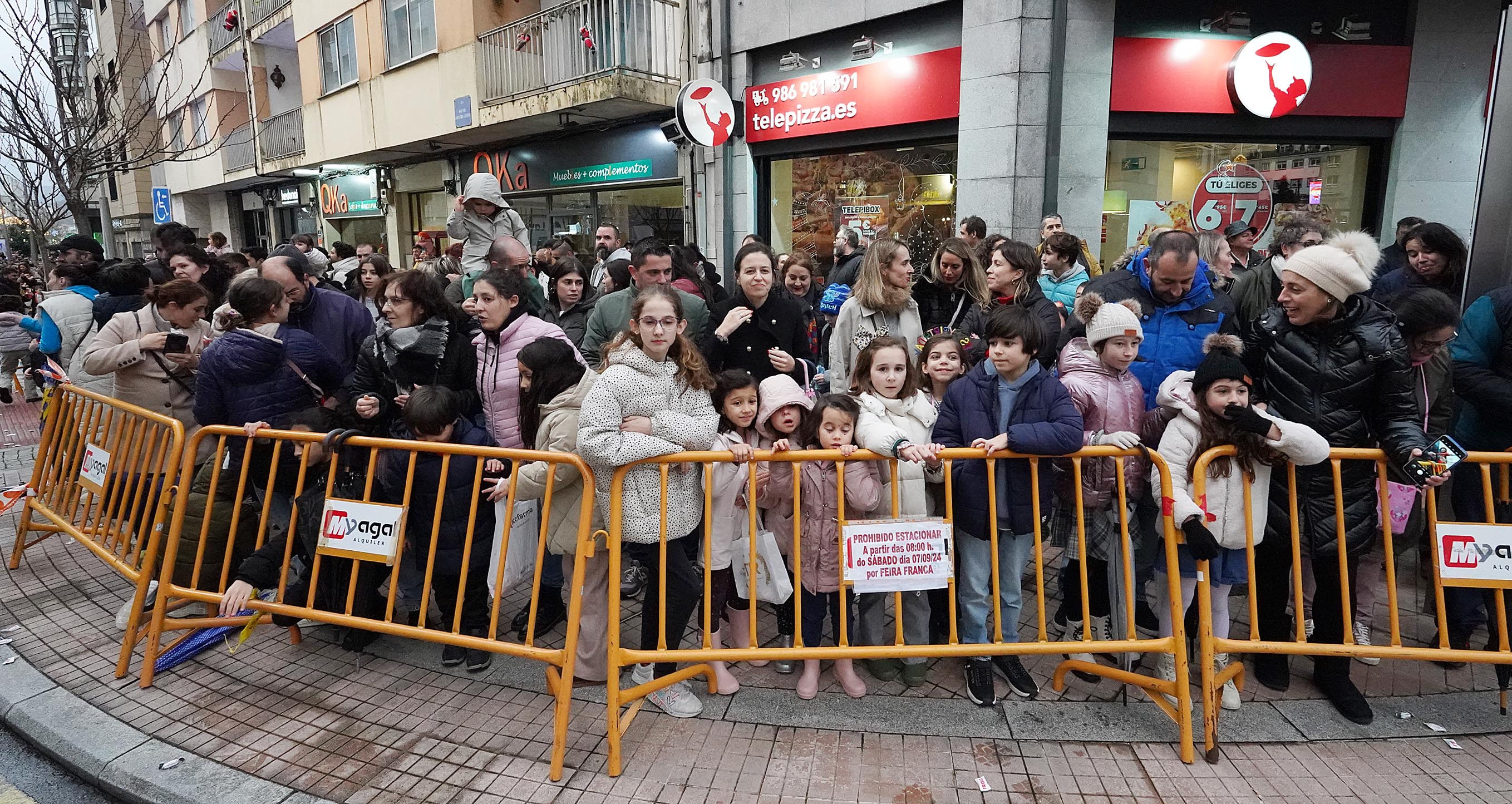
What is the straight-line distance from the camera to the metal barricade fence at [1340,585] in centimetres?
316

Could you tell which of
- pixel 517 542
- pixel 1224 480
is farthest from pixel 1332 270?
pixel 517 542

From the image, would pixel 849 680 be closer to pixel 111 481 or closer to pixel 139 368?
pixel 111 481

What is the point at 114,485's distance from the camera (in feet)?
14.3

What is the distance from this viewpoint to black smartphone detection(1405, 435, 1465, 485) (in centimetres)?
311

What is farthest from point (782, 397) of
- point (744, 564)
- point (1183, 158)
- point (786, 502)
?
point (1183, 158)

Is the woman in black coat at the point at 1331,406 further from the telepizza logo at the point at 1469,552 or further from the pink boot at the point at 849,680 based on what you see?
the pink boot at the point at 849,680

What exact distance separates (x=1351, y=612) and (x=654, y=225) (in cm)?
1176

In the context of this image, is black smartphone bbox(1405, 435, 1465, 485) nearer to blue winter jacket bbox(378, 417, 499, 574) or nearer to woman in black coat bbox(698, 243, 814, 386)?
woman in black coat bbox(698, 243, 814, 386)

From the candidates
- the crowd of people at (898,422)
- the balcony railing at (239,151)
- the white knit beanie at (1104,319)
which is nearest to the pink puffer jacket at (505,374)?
the crowd of people at (898,422)

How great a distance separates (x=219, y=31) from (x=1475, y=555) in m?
30.1

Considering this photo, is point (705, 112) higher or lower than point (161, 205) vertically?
higher

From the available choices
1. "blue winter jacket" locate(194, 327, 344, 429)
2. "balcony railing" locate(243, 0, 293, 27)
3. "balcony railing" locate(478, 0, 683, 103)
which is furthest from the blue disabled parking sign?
"blue winter jacket" locate(194, 327, 344, 429)

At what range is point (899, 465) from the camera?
3.50m

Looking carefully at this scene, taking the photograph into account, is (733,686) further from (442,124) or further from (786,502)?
(442,124)
